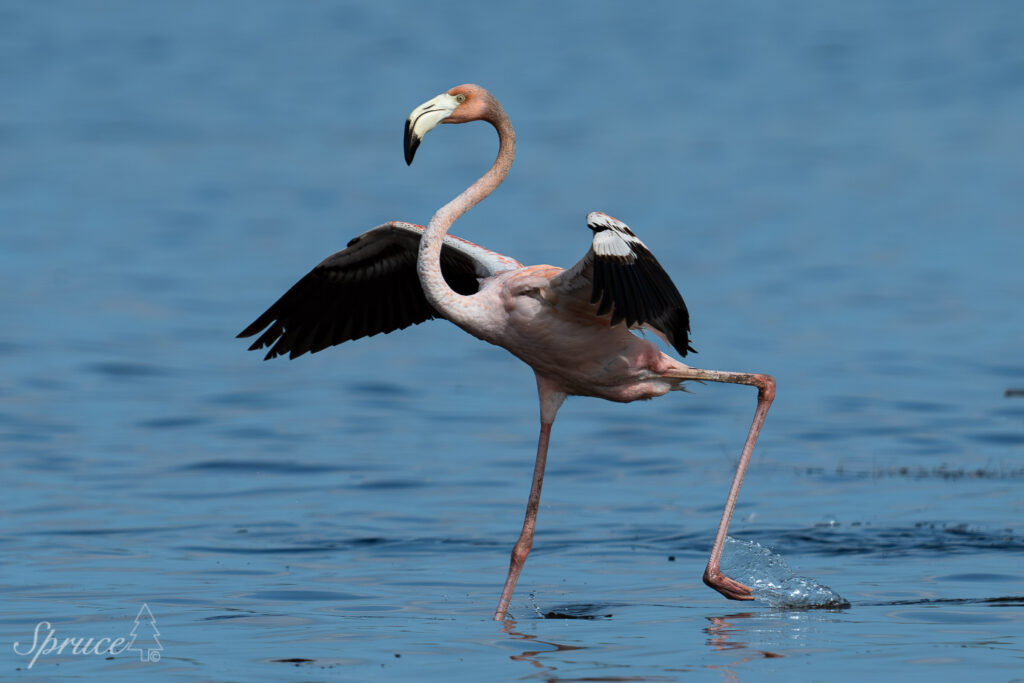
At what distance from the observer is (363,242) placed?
9.80m

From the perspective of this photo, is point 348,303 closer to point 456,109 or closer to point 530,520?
point 530,520

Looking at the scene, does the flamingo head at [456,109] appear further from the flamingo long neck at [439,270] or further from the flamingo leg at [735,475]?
the flamingo leg at [735,475]

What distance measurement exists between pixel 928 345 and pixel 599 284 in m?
17.4

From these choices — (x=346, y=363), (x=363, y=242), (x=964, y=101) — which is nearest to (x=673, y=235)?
(x=346, y=363)

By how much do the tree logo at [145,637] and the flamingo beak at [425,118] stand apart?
263 cm

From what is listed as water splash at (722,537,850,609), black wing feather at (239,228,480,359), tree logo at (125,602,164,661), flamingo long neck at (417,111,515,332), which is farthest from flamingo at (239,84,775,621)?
tree logo at (125,602,164,661)

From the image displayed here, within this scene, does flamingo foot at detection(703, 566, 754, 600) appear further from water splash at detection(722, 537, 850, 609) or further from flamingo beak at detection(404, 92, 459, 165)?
flamingo beak at detection(404, 92, 459, 165)

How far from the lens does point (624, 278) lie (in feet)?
25.5

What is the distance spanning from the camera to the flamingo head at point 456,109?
8375mm

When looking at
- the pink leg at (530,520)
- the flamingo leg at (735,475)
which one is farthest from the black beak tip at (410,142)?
the flamingo leg at (735,475)

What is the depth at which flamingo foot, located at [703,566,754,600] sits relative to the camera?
8.59m

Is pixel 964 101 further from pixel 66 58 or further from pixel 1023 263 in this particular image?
pixel 66 58

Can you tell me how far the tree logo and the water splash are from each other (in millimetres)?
3187

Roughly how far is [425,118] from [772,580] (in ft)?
10.5
